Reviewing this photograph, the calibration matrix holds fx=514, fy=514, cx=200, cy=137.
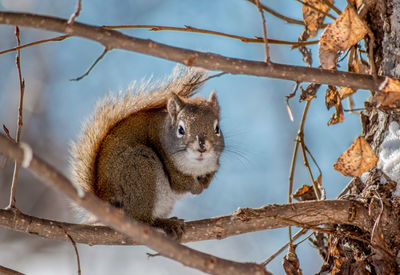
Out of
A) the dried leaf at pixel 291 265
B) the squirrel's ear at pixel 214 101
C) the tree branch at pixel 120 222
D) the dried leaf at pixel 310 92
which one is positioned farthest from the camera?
the squirrel's ear at pixel 214 101

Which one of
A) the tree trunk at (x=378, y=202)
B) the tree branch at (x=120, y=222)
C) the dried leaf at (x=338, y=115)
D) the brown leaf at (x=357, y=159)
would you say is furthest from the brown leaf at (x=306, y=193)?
the tree branch at (x=120, y=222)

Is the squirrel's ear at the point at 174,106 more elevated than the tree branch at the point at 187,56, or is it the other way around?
the squirrel's ear at the point at 174,106

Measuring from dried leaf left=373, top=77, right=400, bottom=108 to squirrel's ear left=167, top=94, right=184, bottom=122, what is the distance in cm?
85

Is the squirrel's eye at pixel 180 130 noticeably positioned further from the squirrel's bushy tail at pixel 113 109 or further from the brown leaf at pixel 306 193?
the brown leaf at pixel 306 193

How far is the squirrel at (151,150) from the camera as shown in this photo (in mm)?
1668

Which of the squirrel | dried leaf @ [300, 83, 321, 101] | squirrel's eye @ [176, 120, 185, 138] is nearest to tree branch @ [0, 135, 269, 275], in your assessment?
the squirrel

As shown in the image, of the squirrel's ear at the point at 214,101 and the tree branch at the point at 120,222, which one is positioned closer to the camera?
the tree branch at the point at 120,222

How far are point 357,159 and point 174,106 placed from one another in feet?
2.52

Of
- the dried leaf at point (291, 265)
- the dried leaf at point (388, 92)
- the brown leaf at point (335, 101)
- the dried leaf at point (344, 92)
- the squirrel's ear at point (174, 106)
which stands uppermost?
the squirrel's ear at point (174, 106)

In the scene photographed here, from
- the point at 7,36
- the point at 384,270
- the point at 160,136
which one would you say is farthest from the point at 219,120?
the point at 7,36

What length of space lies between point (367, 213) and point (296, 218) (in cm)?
21

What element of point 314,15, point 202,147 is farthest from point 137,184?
point 314,15

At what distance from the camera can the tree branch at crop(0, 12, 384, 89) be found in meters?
1.02

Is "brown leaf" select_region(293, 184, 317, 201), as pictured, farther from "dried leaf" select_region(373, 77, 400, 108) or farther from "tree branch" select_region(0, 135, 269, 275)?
"tree branch" select_region(0, 135, 269, 275)
